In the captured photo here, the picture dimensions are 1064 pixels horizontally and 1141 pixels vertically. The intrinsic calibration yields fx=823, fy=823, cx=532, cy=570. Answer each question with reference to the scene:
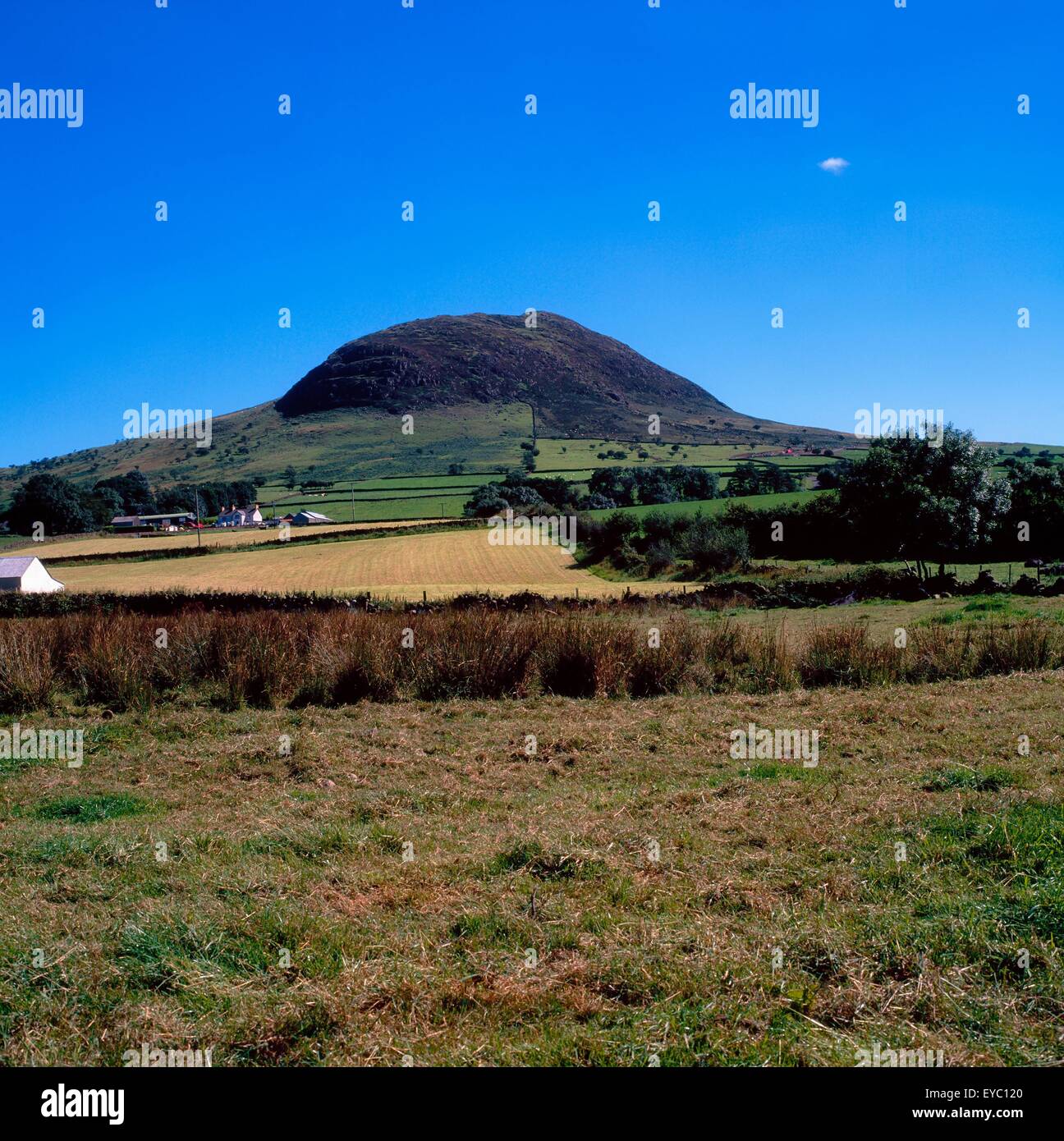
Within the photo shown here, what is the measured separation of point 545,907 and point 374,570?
4574 centimetres

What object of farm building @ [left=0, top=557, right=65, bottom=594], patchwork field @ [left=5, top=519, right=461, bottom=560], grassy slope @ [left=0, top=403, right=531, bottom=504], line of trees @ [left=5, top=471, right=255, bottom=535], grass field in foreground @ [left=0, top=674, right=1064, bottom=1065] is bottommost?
grass field in foreground @ [left=0, top=674, right=1064, bottom=1065]

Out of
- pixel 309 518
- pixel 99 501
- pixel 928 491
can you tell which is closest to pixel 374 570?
pixel 928 491

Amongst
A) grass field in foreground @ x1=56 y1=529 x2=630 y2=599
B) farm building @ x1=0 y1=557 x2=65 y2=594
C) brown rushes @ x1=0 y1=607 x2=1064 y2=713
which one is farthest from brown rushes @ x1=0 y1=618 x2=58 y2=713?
farm building @ x1=0 y1=557 x2=65 y2=594

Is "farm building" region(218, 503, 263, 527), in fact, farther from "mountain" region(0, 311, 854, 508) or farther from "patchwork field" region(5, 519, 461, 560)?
"mountain" region(0, 311, 854, 508)

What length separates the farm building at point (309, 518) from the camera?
8893cm

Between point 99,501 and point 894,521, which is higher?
point 99,501

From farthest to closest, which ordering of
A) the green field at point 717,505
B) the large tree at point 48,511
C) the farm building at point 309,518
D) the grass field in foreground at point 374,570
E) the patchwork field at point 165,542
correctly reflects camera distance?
the farm building at point 309,518 < the large tree at point 48,511 < the patchwork field at point 165,542 < the green field at point 717,505 < the grass field in foreground at point 374,570

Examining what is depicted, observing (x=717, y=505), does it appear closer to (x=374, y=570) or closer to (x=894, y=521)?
(x=374, y=570)

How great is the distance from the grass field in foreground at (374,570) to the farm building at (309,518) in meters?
26.6

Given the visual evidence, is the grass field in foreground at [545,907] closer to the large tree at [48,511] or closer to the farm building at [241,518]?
the farm building at [241,518]

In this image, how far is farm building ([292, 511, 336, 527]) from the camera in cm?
8893

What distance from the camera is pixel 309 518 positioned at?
3533 inches

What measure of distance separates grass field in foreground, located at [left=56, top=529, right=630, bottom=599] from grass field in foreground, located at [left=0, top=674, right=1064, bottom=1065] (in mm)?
29059

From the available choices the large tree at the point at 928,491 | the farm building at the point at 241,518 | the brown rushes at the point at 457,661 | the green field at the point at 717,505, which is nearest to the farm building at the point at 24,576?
the brown rushes at the point at 457,661
